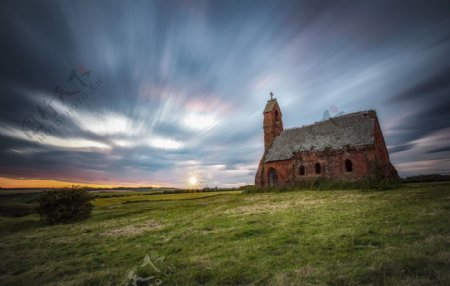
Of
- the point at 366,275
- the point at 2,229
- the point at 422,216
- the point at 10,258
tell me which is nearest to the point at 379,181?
the point at 422,216

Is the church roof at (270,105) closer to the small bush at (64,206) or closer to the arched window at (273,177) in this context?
the arched window at (273,177)

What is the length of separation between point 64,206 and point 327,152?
30664 mm

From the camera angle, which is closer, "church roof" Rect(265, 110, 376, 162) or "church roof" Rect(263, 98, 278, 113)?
"church roof" Rect(265, 110, 376, 162)

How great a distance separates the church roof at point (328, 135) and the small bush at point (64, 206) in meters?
25.7

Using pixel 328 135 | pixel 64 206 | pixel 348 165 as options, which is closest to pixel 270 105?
pixel 328 135

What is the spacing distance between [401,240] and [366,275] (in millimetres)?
2761

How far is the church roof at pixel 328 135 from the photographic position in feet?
93.1

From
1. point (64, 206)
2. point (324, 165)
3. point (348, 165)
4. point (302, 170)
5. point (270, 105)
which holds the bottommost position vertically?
point (64, 206)

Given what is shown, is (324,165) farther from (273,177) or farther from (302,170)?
(273,177)

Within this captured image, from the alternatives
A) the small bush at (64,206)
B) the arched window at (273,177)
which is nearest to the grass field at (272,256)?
the small bush at (64,206)

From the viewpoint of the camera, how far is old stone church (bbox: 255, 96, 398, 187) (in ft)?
87.9

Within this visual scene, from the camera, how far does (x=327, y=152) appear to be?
98.2 ft

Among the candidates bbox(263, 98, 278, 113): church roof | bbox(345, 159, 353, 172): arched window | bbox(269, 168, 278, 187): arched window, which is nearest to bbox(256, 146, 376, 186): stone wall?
bbox(345, 159, 353, 172): arched window

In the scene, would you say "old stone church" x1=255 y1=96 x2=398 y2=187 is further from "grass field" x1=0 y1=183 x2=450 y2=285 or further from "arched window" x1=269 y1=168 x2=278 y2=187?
"grass field" x1=0 y1=183 x2=450 y2=285
